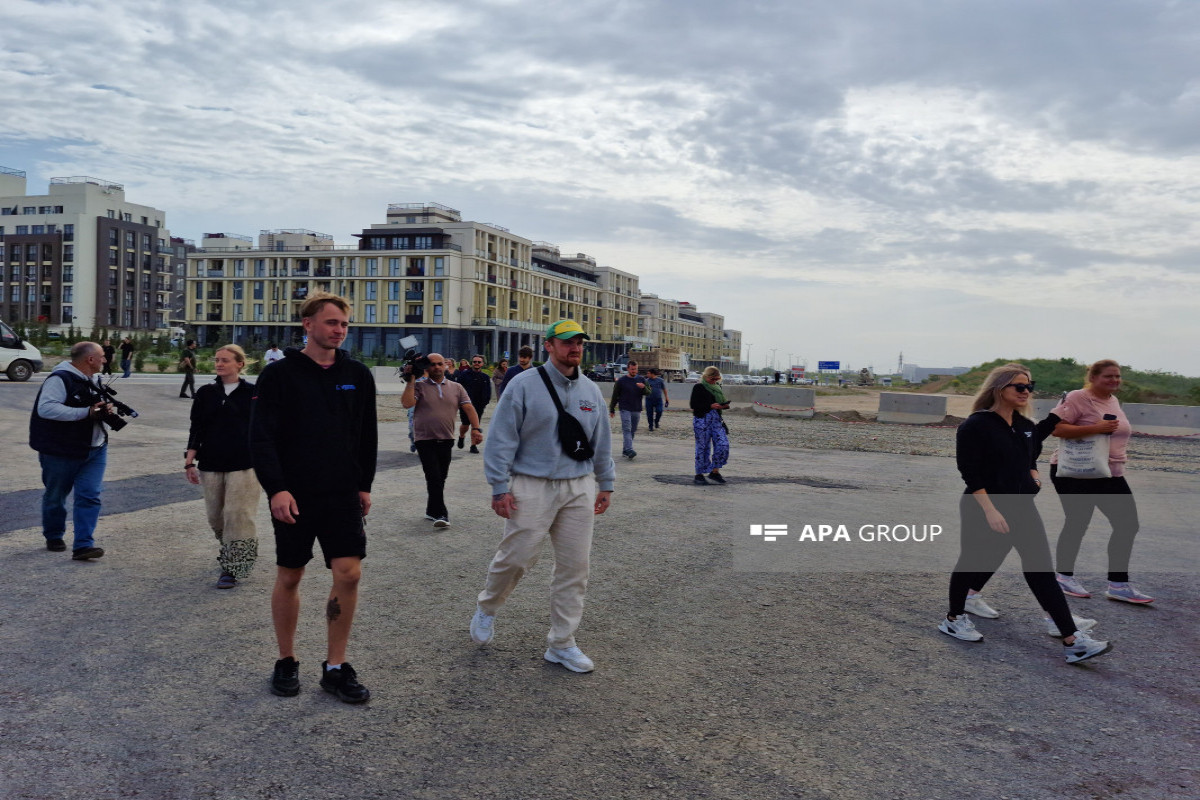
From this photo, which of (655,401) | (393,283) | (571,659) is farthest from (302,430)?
(393,283)

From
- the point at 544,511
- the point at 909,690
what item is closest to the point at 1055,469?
the point at 909,690

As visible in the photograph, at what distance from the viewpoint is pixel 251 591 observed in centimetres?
585

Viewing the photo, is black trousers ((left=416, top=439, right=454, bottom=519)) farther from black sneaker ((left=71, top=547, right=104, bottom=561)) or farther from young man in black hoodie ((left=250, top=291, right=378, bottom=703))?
young man in black hoodie ((left=250, top=291, right=378, bottom=703))

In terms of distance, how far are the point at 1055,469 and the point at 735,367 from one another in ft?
556

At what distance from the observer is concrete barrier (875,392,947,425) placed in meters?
29.0

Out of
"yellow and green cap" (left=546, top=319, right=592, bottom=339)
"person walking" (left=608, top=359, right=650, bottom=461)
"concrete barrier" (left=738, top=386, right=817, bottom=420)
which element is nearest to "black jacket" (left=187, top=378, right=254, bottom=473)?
"yellow and green cap" (left=546, top=319, right=592, bottom=339)

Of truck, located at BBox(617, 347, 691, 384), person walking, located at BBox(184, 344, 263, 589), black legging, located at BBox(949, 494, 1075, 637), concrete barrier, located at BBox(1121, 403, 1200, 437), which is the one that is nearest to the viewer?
black legging, located at BBox(949, 494, 1075, 637)

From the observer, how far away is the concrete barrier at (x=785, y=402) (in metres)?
31.1

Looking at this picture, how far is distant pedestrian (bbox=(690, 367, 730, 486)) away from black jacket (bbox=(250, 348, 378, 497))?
8.45m

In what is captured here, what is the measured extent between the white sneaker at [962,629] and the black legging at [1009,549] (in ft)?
0.19

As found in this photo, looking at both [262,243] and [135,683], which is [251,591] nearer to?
[135,683]

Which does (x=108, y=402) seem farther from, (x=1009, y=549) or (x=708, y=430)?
(x=708, y=430)

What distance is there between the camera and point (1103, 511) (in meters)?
6.30

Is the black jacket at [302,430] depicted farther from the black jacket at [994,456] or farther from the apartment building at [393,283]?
the apartment building at [393,283]
